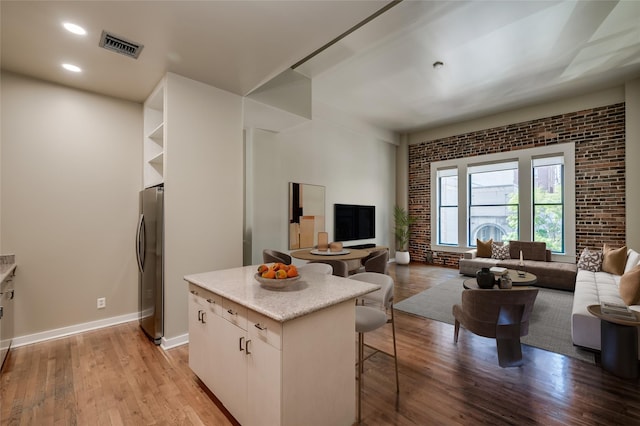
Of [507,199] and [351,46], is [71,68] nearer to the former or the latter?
[351,46]

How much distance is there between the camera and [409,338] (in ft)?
10.1

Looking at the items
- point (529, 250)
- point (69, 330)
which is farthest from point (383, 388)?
point (529, 250)

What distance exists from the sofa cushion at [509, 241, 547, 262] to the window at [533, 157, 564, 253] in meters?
0.47

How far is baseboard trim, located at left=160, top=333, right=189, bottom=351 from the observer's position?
9.53ft

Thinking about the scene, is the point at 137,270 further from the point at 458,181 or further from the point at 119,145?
the point at 458,181

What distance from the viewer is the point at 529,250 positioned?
5.70 meters

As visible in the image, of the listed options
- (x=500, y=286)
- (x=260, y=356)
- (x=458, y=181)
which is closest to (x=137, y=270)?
(x=260, y=356)

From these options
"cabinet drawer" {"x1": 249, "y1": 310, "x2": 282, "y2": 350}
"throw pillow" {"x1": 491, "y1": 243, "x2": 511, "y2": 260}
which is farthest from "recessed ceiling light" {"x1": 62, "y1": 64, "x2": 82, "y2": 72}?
"throw pillow" {"x1": 491, "y1": 243, "x2": 511, "y2": 260}

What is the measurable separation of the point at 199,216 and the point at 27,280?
1.93m

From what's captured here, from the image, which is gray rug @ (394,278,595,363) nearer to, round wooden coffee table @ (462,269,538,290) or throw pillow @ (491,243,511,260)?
round wooden coffee table @ (462,269,538,290)

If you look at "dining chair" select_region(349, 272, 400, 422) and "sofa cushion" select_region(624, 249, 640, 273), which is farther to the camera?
"sofa cushion" select_region(624, 249, 640, 273)

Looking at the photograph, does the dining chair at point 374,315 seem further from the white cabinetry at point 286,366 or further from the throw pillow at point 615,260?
the throw pillow at point 615,260

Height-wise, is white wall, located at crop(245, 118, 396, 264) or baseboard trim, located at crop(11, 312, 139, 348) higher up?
white wall, located at crop(245, 118, 396, 264)

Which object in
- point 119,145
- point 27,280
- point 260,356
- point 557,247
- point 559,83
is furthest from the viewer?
point 557,247
